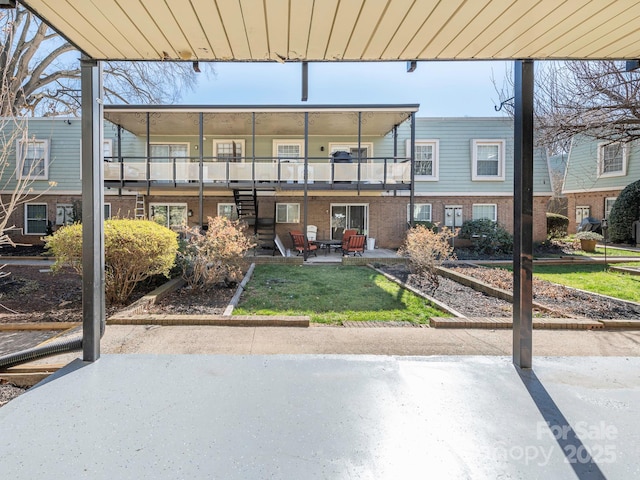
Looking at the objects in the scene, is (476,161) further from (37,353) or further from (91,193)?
(37,353)

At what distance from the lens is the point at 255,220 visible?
14.6m

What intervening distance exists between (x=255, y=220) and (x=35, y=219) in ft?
39.3

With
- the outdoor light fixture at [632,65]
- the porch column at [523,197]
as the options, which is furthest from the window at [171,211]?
the outdoor light fixture at [632,65]

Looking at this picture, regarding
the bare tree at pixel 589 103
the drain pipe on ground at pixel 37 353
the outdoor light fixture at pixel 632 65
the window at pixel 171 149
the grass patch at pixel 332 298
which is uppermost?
the window at pixel 171 149

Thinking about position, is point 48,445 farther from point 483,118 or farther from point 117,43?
point 483,118

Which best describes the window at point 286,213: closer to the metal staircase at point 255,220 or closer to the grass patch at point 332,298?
Result: the metal staircase at point 255,220

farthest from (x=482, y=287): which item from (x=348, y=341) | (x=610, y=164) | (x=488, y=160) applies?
(x=610, y=164)

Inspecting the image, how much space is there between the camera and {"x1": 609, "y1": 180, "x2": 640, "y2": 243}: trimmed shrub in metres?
16.9

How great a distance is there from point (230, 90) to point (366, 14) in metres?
15.3

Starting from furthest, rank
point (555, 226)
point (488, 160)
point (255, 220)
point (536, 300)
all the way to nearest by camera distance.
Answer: point (555, 226) < point (488, 160) < point (255, 220) < point (536, 300)

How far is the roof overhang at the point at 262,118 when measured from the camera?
1316 cm

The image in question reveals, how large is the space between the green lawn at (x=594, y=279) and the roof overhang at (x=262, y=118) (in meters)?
7.45

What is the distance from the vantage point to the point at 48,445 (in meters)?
2.16

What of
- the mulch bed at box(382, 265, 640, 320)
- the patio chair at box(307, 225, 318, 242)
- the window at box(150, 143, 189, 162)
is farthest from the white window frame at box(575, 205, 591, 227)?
the window at box(150, 143, 189, 162)
